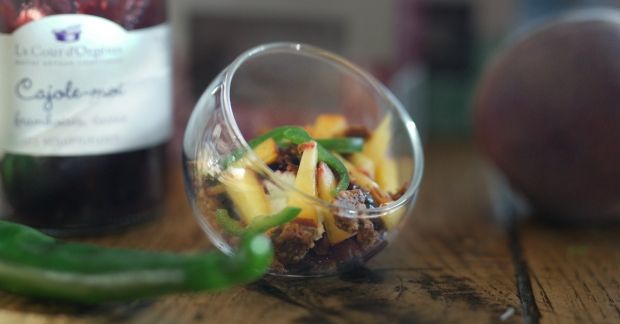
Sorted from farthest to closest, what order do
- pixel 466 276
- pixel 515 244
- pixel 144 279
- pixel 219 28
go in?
pixel 219 28
pixel 515 244
pixel 466 276
pixel 144 279

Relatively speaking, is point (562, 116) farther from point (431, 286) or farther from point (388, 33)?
point (388, 33)

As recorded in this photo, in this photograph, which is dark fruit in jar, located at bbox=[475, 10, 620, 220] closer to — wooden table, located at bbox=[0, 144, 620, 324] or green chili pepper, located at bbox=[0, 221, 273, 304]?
wooden table, located at bbox=[0, 144, 620, 324]

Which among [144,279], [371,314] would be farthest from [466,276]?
[144,279]

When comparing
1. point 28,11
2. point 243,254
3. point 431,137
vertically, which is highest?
point 28,11

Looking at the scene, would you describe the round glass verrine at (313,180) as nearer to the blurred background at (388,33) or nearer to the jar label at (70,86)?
the jar label at (70,86)

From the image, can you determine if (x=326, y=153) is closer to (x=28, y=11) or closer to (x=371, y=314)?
(x=371, y=314)

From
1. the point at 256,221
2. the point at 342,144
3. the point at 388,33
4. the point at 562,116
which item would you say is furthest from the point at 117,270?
the point at 388,33
